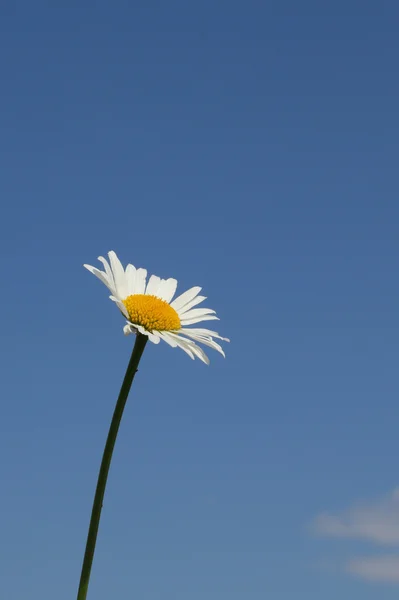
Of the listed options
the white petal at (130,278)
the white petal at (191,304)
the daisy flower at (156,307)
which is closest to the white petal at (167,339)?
the daisy flower at (156,307)

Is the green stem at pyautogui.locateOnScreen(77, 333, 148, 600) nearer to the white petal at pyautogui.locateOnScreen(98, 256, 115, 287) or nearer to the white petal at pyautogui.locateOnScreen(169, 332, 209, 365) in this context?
the white petal at pyautogui.locateOnScreen(169, 332, 209, 365)

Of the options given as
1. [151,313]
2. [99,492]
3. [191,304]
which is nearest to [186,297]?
[191,304]

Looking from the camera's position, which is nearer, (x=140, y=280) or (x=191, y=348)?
(x=191, y=348)

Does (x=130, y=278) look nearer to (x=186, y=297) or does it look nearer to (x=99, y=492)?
(x=186, y=297)

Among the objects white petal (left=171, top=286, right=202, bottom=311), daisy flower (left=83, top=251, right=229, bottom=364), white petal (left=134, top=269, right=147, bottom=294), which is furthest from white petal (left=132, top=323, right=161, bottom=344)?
white petal (left=171, top=286, right=202, bottom=311)

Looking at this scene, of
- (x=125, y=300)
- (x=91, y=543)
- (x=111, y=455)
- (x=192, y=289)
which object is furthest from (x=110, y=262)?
(x=91, y=543)

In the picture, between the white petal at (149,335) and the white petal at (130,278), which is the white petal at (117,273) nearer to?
the white petal at (130,278)
